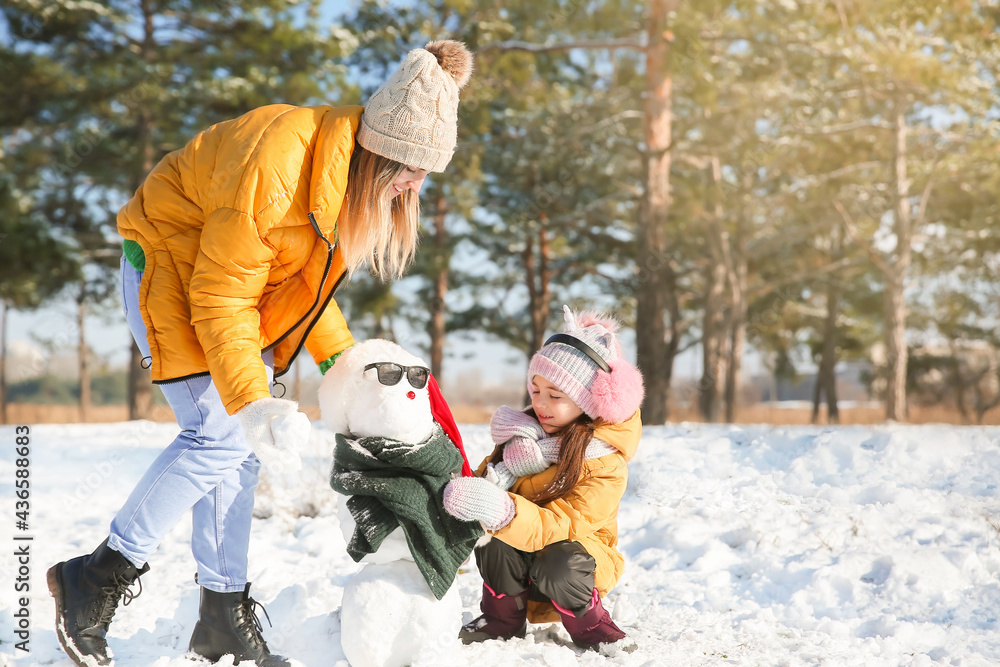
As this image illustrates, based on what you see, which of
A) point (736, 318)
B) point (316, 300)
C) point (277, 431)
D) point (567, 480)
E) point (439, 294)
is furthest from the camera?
point (736, 318)

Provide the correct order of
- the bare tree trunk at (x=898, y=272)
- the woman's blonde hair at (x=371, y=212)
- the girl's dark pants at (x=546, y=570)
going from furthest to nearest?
the bare tree trunk at (x=898, y=272)
the girl's dark pants at (x=546, y=570)
the woman's blonde hair at (x=371, y=212)

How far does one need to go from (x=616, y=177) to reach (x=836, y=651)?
12.6m

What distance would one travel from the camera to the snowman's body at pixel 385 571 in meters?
1.97

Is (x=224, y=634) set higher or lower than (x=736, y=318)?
lower

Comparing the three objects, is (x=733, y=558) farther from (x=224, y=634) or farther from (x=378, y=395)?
(x=224, y=634)

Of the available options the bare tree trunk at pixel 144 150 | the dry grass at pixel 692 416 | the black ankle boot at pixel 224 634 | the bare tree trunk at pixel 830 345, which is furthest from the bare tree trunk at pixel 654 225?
the bare tree trunk at pixel 830 345

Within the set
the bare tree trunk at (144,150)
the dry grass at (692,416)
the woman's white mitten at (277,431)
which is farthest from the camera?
the dry grass at (692,416)

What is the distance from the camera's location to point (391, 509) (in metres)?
1.99

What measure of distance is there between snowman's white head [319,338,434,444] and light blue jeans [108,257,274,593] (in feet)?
1.05

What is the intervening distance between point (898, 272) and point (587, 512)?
39.9ft

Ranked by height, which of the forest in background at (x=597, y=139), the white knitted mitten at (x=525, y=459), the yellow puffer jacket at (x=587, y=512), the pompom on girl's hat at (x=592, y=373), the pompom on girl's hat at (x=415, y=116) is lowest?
the yellow puffer jacket at (x=587, y=512)

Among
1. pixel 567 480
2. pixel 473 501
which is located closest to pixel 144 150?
pixel 567 480

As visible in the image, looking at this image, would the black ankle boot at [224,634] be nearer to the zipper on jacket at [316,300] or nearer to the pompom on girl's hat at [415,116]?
the zipper on jacket at [316,300]

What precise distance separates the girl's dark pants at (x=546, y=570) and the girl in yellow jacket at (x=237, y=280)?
0.71 m
